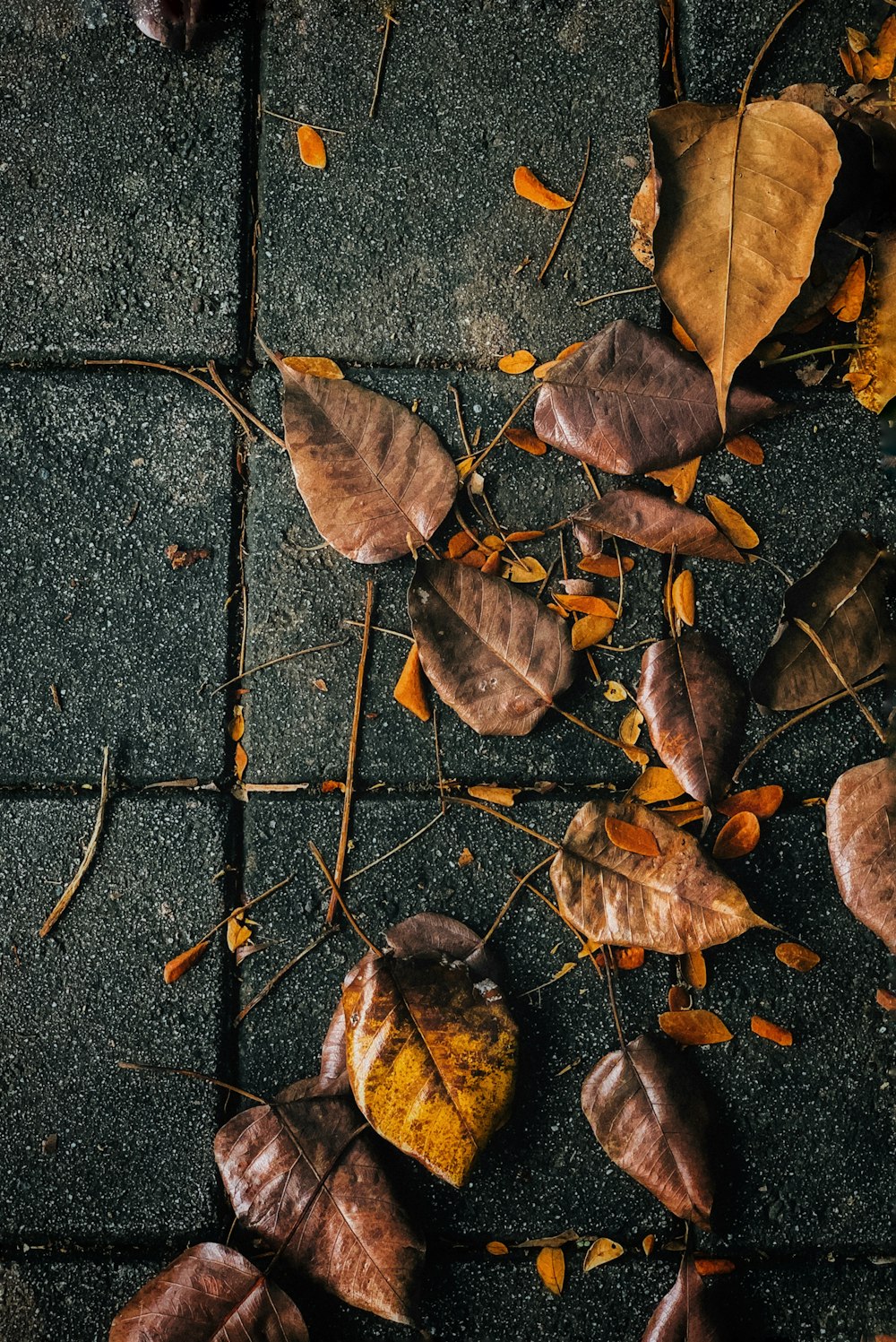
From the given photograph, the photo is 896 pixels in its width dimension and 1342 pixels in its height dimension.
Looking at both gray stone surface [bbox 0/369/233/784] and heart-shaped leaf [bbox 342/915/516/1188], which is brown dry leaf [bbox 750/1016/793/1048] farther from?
gray stone surface [bbox 0/369/233/784]

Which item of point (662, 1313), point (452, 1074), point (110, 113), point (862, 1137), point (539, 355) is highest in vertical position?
point (110, 113)

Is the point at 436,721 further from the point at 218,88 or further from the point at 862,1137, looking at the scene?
the point at 218,88

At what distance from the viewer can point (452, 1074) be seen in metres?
1.56

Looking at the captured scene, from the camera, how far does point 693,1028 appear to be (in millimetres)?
1689

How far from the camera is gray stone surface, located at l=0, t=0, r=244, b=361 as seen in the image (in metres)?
1.79

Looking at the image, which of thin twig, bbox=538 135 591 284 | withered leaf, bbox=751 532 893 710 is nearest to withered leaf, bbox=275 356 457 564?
thin twig, bbox=538 135 591 284

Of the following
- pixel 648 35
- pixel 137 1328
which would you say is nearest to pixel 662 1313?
pixel 137 1328

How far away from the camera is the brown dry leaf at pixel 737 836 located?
5.54 ft

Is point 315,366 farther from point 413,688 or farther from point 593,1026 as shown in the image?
point 593,1026

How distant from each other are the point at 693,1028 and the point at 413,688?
0.76 metres

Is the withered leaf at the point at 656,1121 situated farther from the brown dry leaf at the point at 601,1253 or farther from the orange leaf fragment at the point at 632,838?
the orange leaf fragment at the point at 632,838

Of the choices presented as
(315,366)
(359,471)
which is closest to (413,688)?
(359,471)

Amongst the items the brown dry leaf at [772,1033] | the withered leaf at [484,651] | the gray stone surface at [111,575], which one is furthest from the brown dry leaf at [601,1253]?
the gray stone surface at [111,575]

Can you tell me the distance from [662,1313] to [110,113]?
231cm
